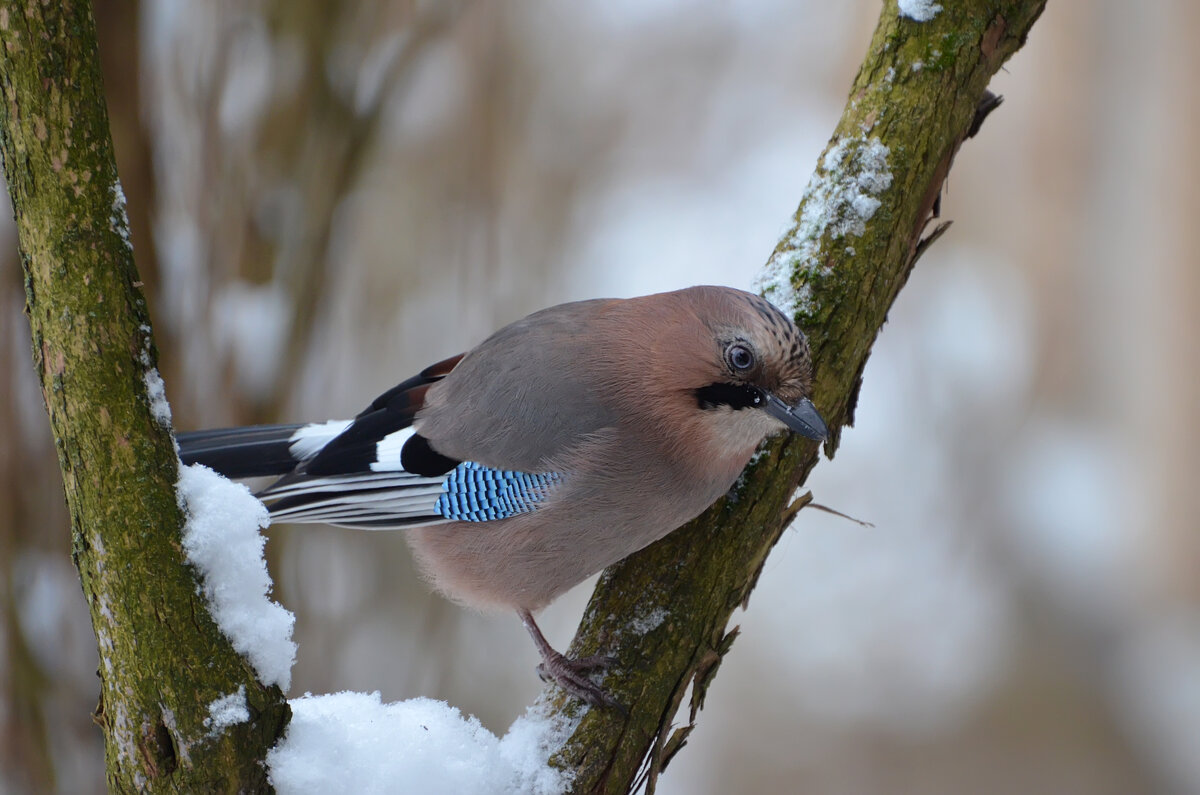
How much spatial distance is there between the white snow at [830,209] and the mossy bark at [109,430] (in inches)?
50.8

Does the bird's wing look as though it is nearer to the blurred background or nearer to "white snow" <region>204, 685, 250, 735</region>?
"white snow" <region>204, 685, 250, 735</region>

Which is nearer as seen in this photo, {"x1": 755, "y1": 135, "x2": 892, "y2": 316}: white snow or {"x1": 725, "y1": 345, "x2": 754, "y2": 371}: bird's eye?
{"x1": 725, "y1": 345, "x2": 754, "y2": 371}: bird's eye

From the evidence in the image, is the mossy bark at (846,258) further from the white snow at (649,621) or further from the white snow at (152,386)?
the white snow at (152,386)

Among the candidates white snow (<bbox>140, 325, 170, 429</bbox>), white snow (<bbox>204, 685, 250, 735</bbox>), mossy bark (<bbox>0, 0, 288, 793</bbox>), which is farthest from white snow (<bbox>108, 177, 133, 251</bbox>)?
white snow (<bbox>204, 685, 250, 735</bbox>)

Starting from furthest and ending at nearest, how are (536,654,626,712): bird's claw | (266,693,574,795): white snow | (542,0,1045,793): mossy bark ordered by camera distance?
(542,0,1045,793): mossy bark
(536,654,626,712): bird's claw
(266,693,574,795): white snow

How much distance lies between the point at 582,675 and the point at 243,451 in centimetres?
98

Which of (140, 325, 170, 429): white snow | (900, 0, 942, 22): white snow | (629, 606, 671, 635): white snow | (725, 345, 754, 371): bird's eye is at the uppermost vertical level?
(900, 0, 942, 22): white snow

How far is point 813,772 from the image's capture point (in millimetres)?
5105

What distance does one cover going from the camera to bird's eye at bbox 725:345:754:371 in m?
1.92

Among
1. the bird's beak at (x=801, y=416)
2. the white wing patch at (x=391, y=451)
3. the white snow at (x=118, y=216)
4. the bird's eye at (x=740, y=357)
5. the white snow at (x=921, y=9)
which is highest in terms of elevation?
the white snow at (x=921, y=9)

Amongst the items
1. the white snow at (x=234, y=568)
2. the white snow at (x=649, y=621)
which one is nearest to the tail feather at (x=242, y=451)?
the white snow at (x=234, y=568)

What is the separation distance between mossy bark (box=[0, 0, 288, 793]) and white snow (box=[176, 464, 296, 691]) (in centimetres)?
2

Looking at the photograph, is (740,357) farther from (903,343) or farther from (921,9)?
(903,343)

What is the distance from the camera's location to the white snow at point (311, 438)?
2.35 meters
